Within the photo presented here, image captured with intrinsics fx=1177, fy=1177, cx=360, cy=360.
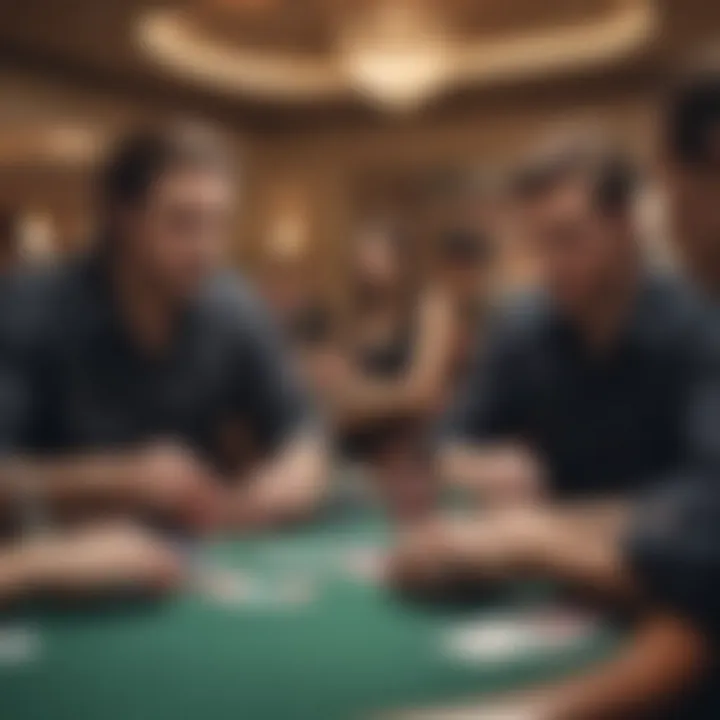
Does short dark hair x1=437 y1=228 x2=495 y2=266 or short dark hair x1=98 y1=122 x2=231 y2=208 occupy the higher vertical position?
short dark hair x1=98 y1=122 x2=231 y2=208

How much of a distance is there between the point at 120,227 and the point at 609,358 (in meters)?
0.37

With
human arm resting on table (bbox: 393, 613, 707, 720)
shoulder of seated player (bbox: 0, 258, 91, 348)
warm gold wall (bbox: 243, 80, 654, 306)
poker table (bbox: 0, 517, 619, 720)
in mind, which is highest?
warm gold wall (bbox: 243, 80, 654, 306)

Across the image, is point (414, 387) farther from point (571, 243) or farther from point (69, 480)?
point (69, 480)

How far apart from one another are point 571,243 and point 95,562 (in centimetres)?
42

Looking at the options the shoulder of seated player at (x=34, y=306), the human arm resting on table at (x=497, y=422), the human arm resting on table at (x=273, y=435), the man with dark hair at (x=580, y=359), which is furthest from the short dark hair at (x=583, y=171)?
the shoulder of seated player at (x=34, y=306)

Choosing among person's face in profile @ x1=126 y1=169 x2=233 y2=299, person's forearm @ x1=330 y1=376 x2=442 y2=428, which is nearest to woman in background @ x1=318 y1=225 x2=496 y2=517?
person's forearm @ x1=330 y1=376 x2=442 y2=428

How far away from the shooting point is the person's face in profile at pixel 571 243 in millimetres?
824

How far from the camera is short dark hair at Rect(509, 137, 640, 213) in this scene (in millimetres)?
824

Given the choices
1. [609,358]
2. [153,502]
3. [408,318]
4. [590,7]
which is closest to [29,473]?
[153,502]

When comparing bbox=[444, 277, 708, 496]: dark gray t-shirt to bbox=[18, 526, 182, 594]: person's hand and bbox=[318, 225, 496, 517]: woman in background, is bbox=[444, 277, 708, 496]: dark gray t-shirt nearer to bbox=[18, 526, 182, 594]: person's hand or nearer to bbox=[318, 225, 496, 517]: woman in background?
bbox=[318, 225, 496, 517]: woman in background

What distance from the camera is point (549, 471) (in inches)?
33.0

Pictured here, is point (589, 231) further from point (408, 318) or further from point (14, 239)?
point (14, 239)

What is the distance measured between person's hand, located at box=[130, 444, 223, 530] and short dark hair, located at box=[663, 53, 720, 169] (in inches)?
16.3

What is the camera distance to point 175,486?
0.88 metres
